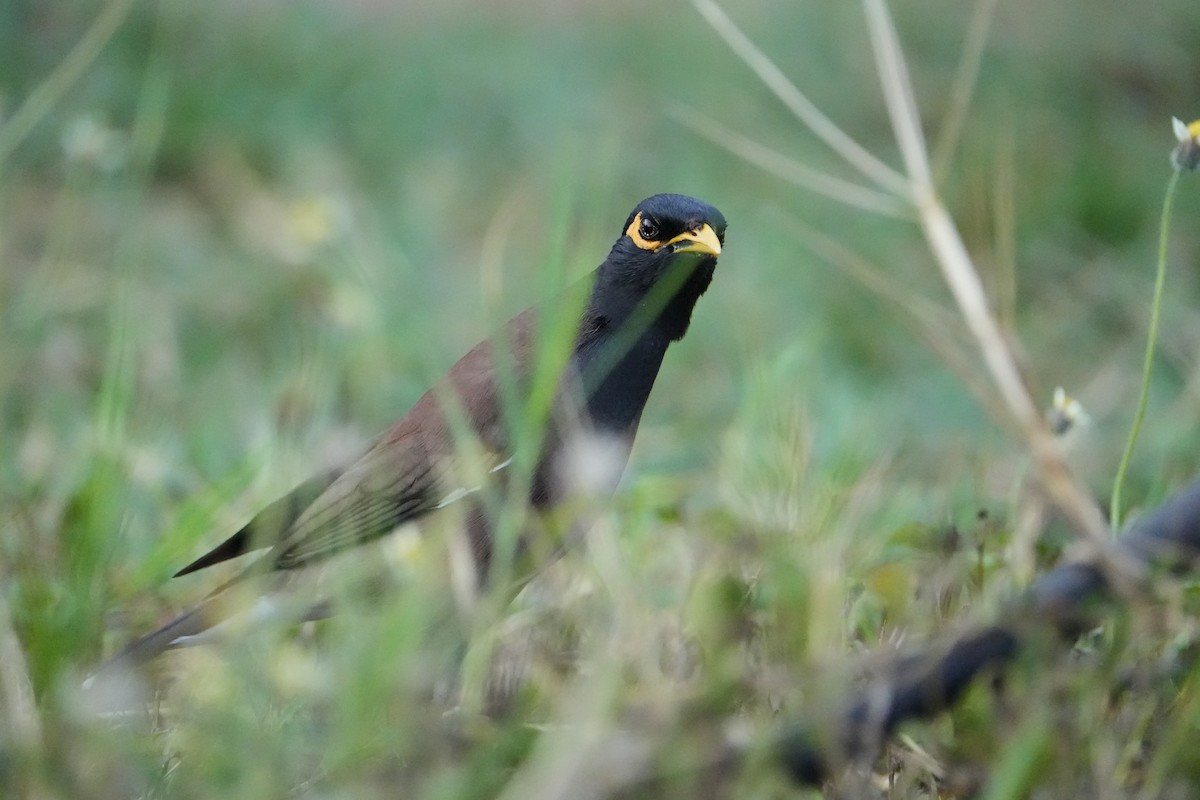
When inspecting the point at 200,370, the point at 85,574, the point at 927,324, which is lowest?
the point at 200,370

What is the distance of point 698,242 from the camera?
2.69 meters

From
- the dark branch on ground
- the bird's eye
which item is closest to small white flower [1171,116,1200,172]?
the dark branch on ground

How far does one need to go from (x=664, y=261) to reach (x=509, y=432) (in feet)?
1.34

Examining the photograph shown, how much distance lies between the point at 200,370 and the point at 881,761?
3495mm

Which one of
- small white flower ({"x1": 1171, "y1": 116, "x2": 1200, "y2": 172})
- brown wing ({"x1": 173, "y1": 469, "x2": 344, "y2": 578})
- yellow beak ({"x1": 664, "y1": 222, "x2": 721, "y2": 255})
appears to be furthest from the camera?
yellow beak ({"x1": 664, "y1": 222, "x2": 721, "y2": 255})

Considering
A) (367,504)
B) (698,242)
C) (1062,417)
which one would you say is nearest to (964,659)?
(1062,417)

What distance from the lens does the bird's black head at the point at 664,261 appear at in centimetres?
268

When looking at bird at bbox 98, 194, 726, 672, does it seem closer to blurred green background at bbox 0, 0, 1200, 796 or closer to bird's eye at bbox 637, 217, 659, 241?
bird's eye at bbox 637, 217, 659, 241

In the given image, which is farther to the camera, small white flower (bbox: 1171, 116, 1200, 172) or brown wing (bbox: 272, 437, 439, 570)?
brown wing (bbox: 272, 437, 439, 570)

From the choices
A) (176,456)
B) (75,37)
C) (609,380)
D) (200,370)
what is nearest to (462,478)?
(609,380)

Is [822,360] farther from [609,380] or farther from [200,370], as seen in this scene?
[609,380]

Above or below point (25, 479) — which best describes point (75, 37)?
above

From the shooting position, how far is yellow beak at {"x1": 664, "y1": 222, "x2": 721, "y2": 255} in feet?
8.72

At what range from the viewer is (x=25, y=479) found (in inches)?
128
